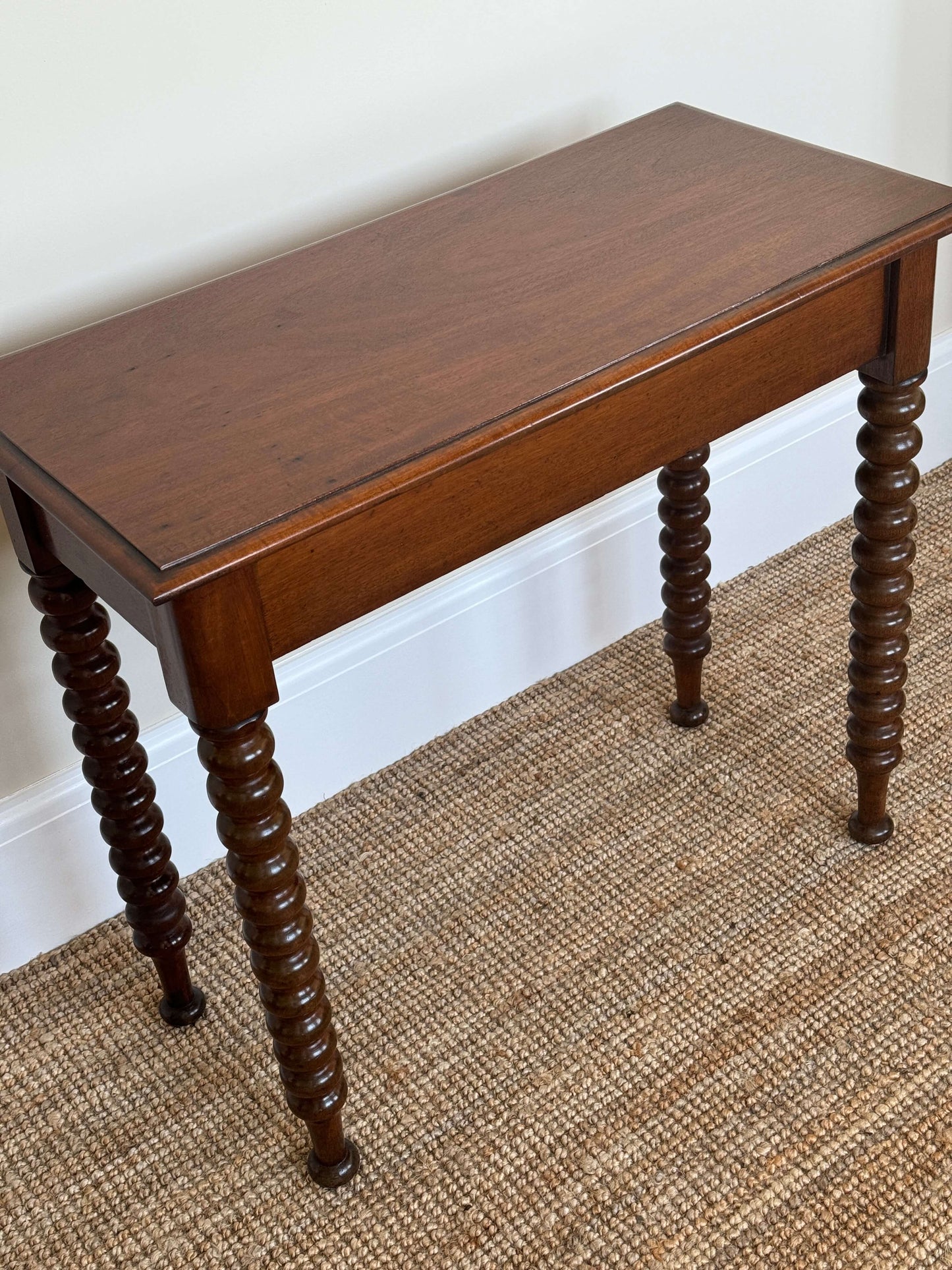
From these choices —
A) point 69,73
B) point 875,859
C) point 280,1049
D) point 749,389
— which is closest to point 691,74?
point 749,389

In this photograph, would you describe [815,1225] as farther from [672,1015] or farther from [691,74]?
[691,74]

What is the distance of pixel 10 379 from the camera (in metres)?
1.24

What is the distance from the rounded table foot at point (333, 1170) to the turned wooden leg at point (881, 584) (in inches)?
27.8

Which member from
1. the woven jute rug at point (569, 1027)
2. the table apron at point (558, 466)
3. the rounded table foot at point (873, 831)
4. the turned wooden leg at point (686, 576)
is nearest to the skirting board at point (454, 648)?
the woven jute rug at point (569, 1027)

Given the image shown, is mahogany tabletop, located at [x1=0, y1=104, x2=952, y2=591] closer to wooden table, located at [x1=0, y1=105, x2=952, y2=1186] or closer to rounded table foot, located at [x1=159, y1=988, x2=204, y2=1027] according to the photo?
wooden table, located at [x1=0, y1=105, x2=952, y2=1186]

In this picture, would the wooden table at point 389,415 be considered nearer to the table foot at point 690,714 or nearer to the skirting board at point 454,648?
the skirting board at point 454,648

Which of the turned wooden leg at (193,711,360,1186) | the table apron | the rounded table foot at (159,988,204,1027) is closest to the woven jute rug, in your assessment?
the rounded table foot at (159,988,204,1027)

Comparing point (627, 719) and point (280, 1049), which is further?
point (627, 719)

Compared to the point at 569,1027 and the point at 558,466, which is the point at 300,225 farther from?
the point at 569,1027

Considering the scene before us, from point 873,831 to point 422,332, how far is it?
2.79 feet

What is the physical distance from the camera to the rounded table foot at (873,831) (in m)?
1.67

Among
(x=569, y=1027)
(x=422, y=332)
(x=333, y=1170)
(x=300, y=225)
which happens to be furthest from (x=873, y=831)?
(x=300, y=225)

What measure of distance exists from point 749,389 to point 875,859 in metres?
0.66

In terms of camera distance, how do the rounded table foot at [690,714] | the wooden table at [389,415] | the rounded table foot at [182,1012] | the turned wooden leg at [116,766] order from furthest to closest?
the rounded table foot at [690,714], the rounded table foot at [182,1012], the turned wooden leg at [116,766], the wooden table at [389,415]
